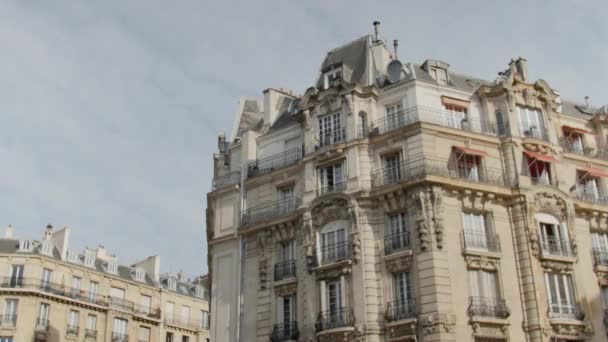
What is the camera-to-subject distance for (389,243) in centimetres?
2761

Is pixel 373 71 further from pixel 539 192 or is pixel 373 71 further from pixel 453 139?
pixel 539 192

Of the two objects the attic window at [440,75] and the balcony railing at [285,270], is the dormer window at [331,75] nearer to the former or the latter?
the attic window at [440,75]

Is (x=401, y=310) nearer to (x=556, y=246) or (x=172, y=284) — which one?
(x=556, y=246)

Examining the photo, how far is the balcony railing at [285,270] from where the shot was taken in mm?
29875

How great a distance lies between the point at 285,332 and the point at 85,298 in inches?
1046

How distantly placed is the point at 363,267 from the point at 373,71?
959 centimetres

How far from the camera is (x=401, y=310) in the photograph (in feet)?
85.9

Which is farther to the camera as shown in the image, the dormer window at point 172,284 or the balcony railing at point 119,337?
the dormer window at point 172,284

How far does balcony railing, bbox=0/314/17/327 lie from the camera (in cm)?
4691

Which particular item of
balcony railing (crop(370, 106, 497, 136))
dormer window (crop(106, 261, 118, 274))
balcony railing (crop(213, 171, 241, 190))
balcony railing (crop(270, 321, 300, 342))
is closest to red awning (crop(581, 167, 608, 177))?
balcony railing (crop(370, 106, 497, 136))

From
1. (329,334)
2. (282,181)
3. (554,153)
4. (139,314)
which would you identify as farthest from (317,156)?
(139,314)

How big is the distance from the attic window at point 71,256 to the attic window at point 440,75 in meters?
32.3

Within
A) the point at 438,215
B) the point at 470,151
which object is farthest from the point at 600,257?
the point at 438,215

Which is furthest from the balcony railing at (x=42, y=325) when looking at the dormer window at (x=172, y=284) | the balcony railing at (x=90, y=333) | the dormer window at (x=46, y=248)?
the dormer window at (x=172, y=284)
